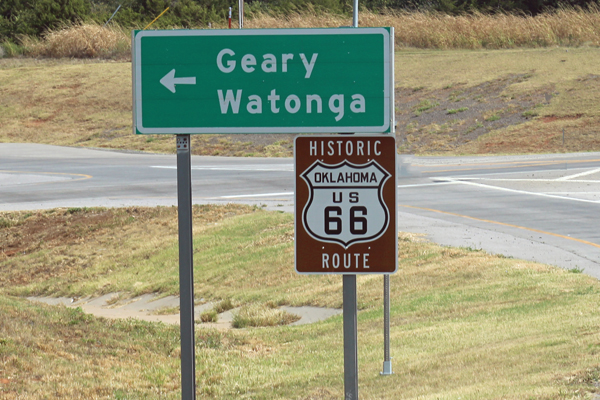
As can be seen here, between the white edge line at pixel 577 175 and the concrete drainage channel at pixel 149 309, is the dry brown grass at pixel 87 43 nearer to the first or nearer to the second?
the white edge line at pixel 577 175

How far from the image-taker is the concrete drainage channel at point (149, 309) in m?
12.1

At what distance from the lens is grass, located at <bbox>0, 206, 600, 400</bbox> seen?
6844 millimetres

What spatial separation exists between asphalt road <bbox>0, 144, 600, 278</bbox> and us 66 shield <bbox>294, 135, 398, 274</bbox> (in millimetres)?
8103

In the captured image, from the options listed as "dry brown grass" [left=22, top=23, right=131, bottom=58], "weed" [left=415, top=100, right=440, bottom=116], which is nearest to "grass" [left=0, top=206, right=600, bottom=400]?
"weed" [left=415, top=100, right=440, bottom=116]

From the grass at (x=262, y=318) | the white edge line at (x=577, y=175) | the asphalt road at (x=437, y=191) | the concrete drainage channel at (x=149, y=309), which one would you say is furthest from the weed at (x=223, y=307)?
the white edge line at (x=577, y=175)

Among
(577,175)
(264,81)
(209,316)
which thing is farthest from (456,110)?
(264,81)

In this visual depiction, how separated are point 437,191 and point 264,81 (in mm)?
18715

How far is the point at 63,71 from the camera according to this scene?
161ft

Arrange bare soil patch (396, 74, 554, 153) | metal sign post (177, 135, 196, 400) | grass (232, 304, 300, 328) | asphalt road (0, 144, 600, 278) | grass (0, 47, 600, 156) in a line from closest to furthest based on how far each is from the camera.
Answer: metal sign post (177, 135, 196, 400)
grass (232, 304, 300, 328)
asphalt road (0, 144, 600, 278)
grass (0, 47, 600, 156)
bare soil patch (396, 74, 554, 153)

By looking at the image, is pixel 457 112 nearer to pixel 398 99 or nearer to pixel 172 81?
pixel 398 99

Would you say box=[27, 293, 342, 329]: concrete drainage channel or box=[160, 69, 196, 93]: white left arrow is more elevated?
box=[160, 69, 196, 93]: white left arrow

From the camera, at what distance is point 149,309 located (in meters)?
14.5

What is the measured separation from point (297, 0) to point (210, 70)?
54.9 meters

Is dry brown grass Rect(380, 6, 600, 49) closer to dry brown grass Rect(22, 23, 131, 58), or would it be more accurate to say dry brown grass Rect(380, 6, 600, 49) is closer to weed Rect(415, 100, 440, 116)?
weed Rect(415, 100, 440, 116)
